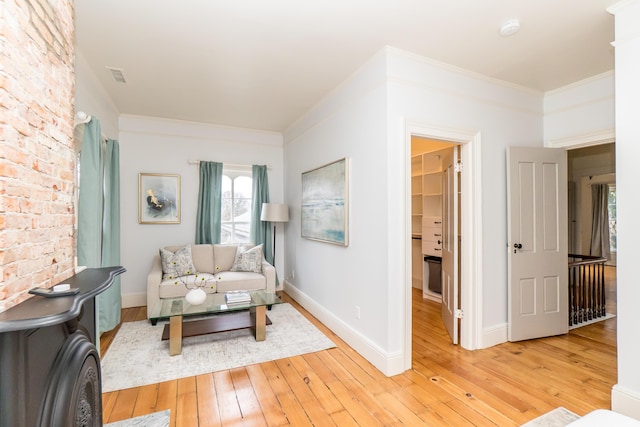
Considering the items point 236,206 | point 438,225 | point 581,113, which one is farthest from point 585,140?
point 236,206

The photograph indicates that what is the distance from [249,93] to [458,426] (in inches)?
142

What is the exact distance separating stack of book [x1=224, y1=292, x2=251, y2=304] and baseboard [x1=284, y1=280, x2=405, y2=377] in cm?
94

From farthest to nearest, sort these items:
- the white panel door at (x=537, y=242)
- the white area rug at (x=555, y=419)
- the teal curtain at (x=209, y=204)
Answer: the teal curtain at (x=209, y=204)
the white panel door at (x=537, y=242)
the white area rug at (x=555, y=419)

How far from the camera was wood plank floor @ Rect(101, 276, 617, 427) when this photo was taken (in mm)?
2051

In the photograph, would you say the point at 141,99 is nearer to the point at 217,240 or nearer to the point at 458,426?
the point at 217,240

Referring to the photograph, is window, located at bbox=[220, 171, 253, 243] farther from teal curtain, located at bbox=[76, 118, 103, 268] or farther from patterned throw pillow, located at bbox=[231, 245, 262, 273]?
teal curtain, located at bbox=[76, 118, 103, 268]

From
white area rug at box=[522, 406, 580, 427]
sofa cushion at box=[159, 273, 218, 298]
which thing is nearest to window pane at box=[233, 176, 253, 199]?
sofa cushion at box=[159, 273, 218, 298]

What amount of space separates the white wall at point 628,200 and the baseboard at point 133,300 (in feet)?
16.6

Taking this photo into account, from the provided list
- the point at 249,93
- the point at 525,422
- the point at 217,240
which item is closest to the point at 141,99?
the point at 249,93

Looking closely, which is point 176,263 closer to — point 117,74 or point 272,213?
point 272,213

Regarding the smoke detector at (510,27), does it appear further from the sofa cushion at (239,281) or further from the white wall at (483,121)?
the sofa cushion at (239,281)

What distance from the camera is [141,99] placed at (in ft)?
12.4

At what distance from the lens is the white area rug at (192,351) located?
2582mm

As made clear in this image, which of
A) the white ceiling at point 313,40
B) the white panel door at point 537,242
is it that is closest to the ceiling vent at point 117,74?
the white ceiling at point 313,40
